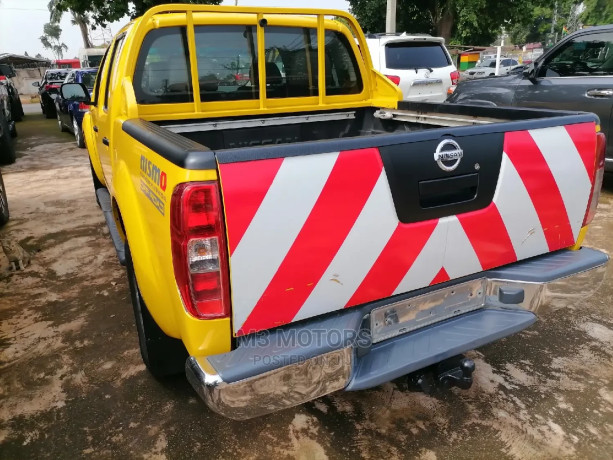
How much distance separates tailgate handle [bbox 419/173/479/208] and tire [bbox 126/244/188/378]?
4.65 feet

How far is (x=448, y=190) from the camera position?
1.97 metres

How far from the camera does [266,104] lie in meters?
3.34

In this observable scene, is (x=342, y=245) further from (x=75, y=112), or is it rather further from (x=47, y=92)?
(x=47, y=92)

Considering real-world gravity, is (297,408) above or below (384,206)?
below

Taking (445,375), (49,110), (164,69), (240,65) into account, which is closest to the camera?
(445,375)

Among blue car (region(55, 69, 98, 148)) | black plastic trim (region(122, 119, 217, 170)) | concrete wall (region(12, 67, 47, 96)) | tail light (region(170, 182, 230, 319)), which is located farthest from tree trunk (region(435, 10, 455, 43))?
concrete wall (region(12, 67, 47, 96))

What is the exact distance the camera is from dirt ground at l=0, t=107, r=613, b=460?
2.18m

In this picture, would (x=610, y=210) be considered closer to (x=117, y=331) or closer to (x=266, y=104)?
(x=266, y=104)

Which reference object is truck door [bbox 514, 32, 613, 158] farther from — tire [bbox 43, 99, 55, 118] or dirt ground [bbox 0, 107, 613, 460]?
tire [bbox 43, 99, 55, 118]

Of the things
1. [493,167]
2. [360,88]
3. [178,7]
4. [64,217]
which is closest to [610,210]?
[360,88]

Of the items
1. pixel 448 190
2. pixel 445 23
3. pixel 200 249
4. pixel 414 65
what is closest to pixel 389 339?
pixel 448 190

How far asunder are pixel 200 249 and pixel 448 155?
41.1 inches

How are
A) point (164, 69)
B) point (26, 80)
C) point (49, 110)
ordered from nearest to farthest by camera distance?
point (164, 69) < point (49, 110) < point (26, 80)

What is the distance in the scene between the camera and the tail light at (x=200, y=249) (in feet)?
5.13
